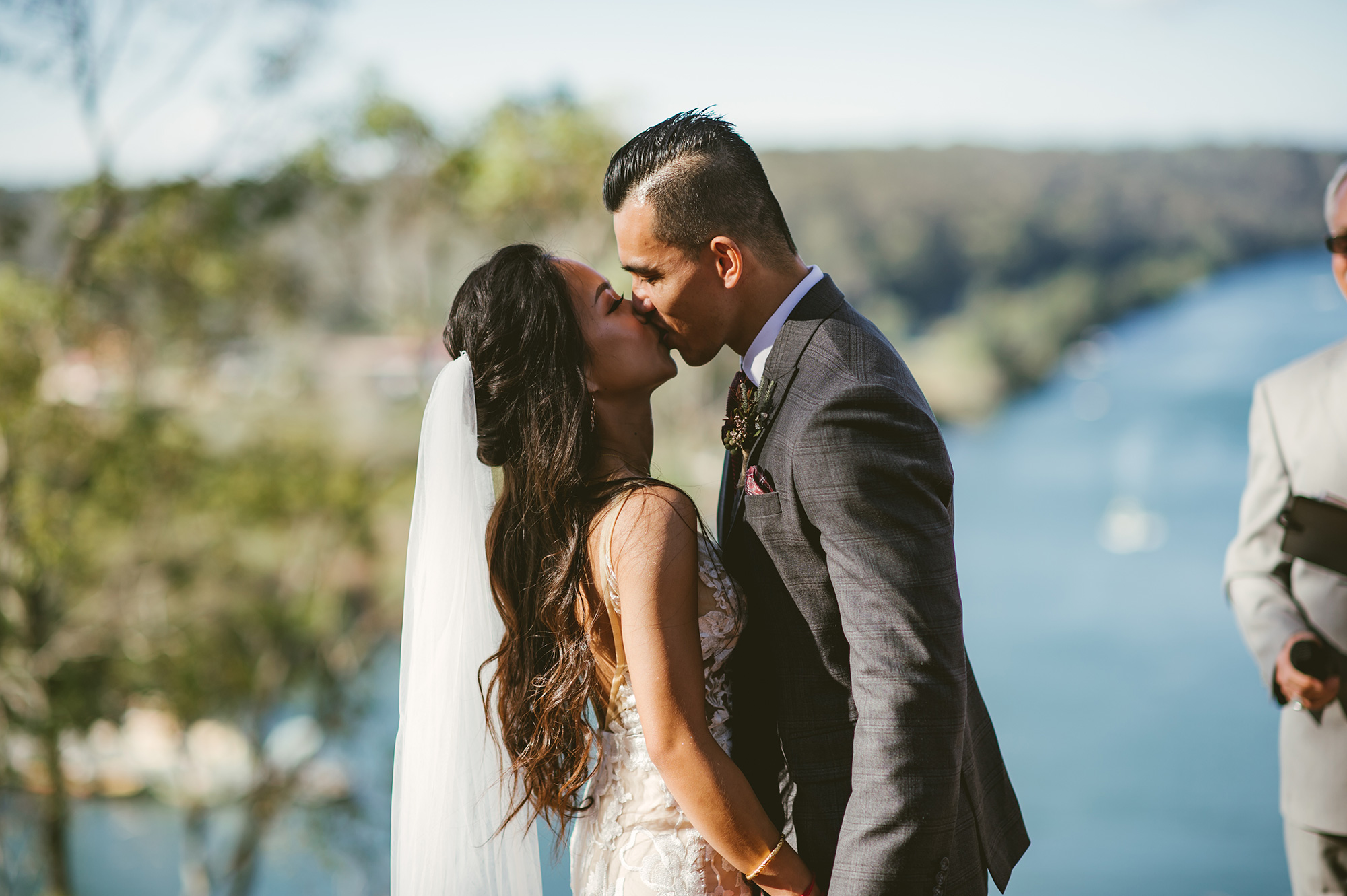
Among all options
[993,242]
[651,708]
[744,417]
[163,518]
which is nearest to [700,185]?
[744,417]

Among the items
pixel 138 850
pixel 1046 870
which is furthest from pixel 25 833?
pixel 1046 870

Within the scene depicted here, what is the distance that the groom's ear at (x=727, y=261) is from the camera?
1575 mm

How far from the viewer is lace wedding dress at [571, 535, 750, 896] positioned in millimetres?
1606

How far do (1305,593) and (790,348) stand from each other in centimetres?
147

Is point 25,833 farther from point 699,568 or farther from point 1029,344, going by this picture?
point 1029,344

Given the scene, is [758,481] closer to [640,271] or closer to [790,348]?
[790,348]

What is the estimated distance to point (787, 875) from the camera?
1519 millimetres

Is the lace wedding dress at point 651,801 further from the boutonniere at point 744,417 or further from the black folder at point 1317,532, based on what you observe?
the black folder at point 1317,532

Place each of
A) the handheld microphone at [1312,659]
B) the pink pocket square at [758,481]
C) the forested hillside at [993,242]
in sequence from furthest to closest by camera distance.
A: the forested hillside at [993,242]
the handheld microphone at [1312,659]
the pink pocket square at [758,481]

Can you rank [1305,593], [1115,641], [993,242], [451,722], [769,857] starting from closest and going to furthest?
1. [769,857]
2. [451,722]
3. [1305,593]
4. [993,242]
5. [1115,641]

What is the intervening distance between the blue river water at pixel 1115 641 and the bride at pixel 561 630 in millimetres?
12241

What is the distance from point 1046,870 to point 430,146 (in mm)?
16051

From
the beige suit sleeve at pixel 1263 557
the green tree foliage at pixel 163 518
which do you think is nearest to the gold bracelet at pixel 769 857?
the beige suit sleeve at pixel 1263 557

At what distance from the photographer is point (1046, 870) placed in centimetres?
1733
